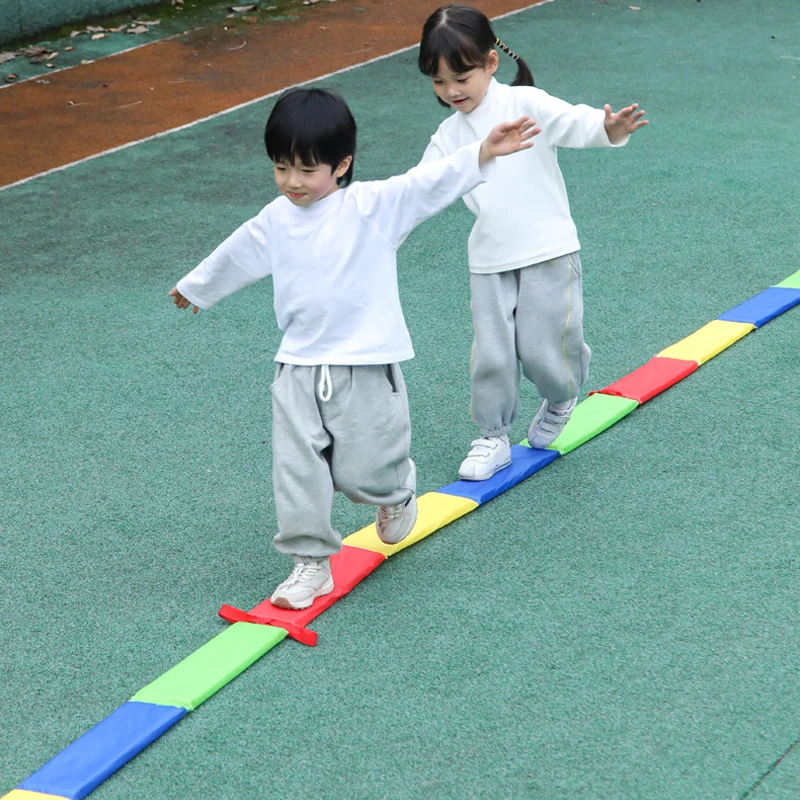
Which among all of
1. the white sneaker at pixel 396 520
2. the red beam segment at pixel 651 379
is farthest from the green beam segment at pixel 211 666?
the red beam segment at pixel 651 379

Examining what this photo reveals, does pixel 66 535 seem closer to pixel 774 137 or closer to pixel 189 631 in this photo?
pixel 189 631

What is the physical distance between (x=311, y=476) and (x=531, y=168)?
107 centimetres

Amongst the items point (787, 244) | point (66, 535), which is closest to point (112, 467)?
point (66, 535)

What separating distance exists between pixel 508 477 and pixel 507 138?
116 cm

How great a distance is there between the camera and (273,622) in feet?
9.24

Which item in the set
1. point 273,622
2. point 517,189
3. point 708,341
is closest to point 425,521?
point 273,622

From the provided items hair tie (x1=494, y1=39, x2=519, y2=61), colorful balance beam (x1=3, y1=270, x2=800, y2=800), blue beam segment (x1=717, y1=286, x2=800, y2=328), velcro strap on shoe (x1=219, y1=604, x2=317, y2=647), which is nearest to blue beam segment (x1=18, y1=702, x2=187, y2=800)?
colorful balance beam (x1=3, y1=270, x2=800, y2=800)

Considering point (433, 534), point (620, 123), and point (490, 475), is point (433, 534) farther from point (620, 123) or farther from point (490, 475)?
point (620, 123)

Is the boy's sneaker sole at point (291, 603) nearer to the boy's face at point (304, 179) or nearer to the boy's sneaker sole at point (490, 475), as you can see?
the boy's sneaker sole at point (490, 475)

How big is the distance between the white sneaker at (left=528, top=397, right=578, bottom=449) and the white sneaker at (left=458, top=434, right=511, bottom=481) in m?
0.14

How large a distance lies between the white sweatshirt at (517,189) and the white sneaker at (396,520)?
2.16ft

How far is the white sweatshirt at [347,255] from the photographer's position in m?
2.71

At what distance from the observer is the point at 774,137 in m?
6.55

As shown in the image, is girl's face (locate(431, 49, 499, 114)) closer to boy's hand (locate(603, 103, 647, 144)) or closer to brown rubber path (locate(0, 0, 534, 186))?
boy's hand (locate(603, 103, 647, 144))
